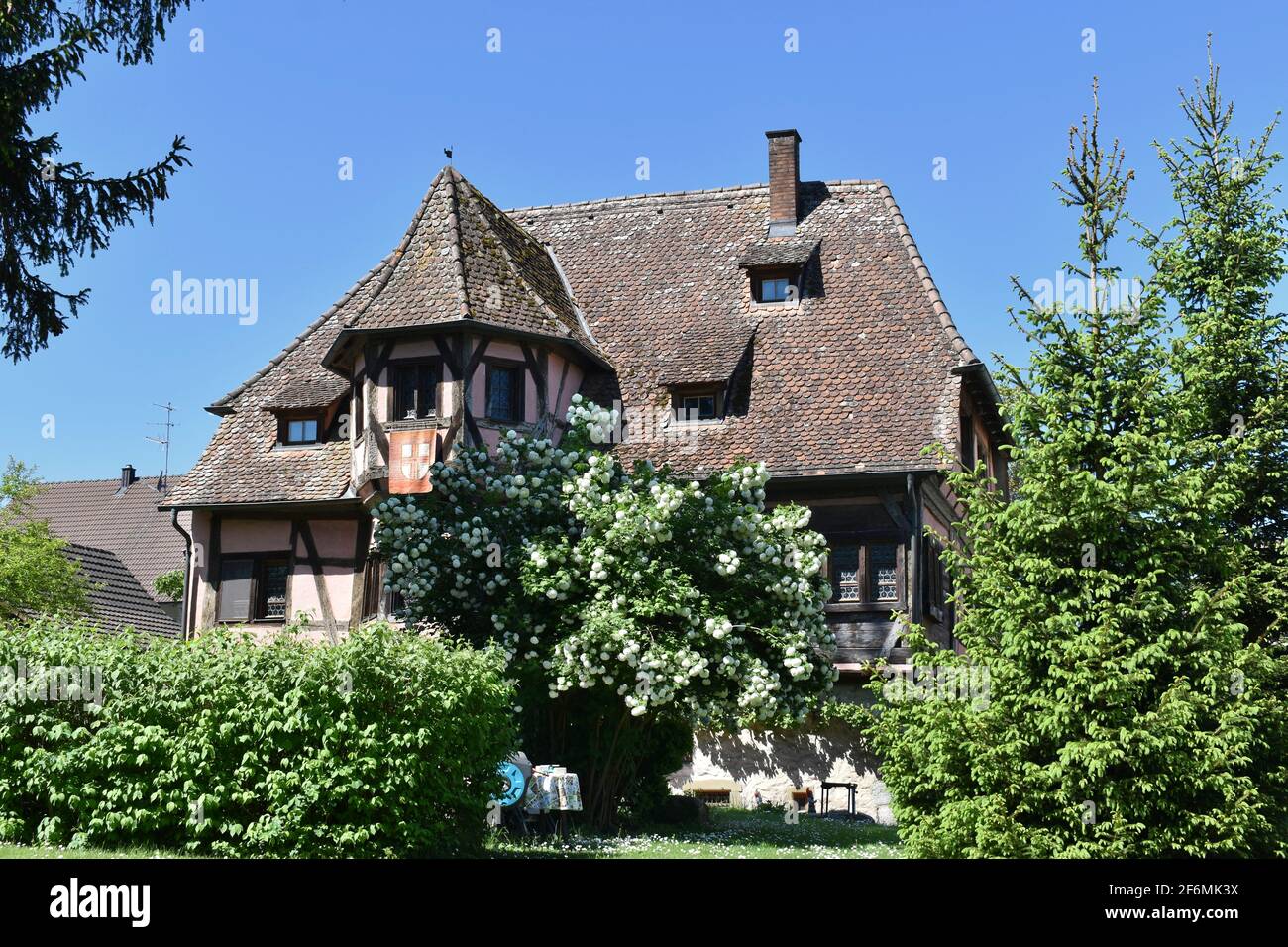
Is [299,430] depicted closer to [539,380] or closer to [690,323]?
[539,380]

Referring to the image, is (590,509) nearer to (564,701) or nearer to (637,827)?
(564,701)

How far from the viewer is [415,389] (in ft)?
76.0

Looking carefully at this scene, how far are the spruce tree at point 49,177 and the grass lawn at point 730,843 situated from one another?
7.00 metres

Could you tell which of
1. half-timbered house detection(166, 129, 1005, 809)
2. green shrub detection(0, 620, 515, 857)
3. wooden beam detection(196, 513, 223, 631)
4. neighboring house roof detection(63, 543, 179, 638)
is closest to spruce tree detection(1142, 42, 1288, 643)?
half-timbered house detection(166, 129, 1005, 809)

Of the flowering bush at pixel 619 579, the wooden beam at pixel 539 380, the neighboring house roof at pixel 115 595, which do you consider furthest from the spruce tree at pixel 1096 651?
the neighboring house roof at pixel 115 595

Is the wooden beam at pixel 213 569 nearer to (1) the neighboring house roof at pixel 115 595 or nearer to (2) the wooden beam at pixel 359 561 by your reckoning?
(2) the wooden beam at pixel 359 561

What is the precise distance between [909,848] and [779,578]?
5218mm

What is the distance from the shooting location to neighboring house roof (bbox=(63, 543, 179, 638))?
35.2 meters

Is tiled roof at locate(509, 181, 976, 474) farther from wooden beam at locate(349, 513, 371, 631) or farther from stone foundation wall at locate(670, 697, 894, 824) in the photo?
wooden beam at locate(349, 513, 371, 631)

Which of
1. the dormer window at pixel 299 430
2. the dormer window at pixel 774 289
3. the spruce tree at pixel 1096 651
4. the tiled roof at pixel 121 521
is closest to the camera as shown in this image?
the spruce tree at pixel 1096 651

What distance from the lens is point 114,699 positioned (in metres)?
13.3

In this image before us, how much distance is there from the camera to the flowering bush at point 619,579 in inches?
665
